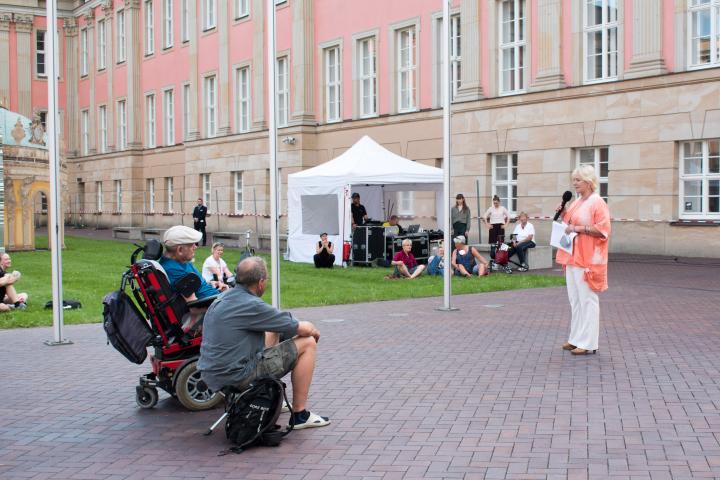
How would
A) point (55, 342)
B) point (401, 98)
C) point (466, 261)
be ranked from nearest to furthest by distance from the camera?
point (55, 342) < point (466, 261) < point (401, 98)

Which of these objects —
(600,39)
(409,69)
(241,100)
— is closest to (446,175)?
(600,39)

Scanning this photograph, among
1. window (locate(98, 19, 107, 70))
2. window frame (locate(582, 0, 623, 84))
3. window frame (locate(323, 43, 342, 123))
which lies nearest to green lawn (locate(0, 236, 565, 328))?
window frame (locate(582, 0, 623, 84))

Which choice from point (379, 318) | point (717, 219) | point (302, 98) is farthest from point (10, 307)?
point (302, 98)

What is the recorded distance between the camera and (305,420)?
6.91m

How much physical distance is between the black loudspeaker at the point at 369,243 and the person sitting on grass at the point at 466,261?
11.3 feet

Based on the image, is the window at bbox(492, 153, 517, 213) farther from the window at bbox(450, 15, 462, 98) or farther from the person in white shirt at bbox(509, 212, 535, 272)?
the person in white shirt at bbox(509, 212, 535, 272)

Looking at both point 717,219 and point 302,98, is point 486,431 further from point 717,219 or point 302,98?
point 302,98

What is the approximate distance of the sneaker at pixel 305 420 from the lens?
6.88 m

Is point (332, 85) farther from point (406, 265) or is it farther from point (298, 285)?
point (298, 285)

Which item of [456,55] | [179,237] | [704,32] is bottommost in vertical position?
[179,237]

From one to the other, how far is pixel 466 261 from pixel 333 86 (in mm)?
19039

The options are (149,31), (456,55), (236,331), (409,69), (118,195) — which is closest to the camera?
(236,331)

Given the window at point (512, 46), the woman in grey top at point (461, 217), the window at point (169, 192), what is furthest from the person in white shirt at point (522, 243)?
the window at point (169, 192)

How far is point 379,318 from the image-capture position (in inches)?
531
